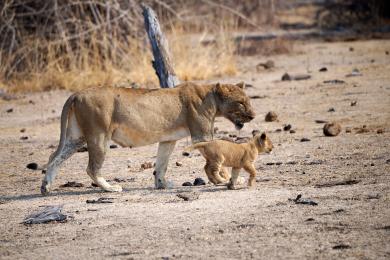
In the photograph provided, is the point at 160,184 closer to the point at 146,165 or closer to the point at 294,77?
the point at 146,165

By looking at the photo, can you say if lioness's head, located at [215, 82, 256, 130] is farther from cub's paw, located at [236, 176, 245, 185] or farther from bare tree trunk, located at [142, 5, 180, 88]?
bare tree trunk, located at [142, 5, 180, 88]

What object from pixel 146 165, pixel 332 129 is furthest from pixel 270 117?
pixel 146 165

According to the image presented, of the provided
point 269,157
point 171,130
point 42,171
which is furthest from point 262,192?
point 42,171

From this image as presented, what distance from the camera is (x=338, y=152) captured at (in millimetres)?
12125

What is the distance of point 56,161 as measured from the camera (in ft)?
34.3

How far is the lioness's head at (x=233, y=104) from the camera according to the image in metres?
10.9

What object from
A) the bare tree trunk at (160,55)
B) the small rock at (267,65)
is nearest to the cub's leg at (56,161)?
the bare tree trunk at (160,55)

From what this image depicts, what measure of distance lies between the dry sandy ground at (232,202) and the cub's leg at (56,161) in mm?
146

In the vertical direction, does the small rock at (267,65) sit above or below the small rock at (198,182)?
below

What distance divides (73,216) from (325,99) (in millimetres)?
8679

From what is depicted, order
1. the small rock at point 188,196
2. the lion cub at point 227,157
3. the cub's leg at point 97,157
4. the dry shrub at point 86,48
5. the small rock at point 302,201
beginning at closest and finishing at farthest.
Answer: the small rock at point 302,201, the small rock at point 188,196, the lion cub at point 227,157, the cub's leg at point 97,157, the dry shrub at point 86,48

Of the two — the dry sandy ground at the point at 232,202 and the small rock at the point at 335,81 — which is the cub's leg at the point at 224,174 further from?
the small rock at the point at 335,81

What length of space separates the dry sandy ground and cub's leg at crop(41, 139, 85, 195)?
146mm

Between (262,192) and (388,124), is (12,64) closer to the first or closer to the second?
(388,124)
